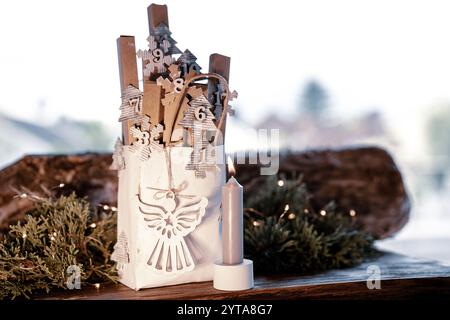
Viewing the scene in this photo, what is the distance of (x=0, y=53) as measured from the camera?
5.17 ft

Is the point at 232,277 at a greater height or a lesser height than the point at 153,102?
lesser

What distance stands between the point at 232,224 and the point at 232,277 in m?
0.09

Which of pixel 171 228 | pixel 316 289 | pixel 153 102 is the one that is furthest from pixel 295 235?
pixel 153 102

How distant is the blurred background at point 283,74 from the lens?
1.61 m

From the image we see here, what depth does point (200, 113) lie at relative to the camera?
0.97m

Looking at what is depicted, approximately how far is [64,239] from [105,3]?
2.72 ft

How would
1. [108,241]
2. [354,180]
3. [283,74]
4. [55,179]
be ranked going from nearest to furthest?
1. [108,241]
2. [55,179]
3. [354,180]
4. [283,74]

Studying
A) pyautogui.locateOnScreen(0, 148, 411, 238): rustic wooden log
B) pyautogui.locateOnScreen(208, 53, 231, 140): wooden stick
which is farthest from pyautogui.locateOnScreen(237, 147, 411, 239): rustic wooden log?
pyautogui.locateOnScreen(208, 53, 231, 140): wooden stick

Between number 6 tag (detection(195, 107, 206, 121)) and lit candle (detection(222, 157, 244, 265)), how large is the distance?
12 centimetres

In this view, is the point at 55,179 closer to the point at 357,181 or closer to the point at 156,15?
the point at 156,15

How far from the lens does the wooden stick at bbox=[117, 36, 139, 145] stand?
99 cm

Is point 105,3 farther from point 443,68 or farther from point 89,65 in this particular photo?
point 443,68

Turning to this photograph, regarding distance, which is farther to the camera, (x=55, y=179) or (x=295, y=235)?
(x=55, y=179)
